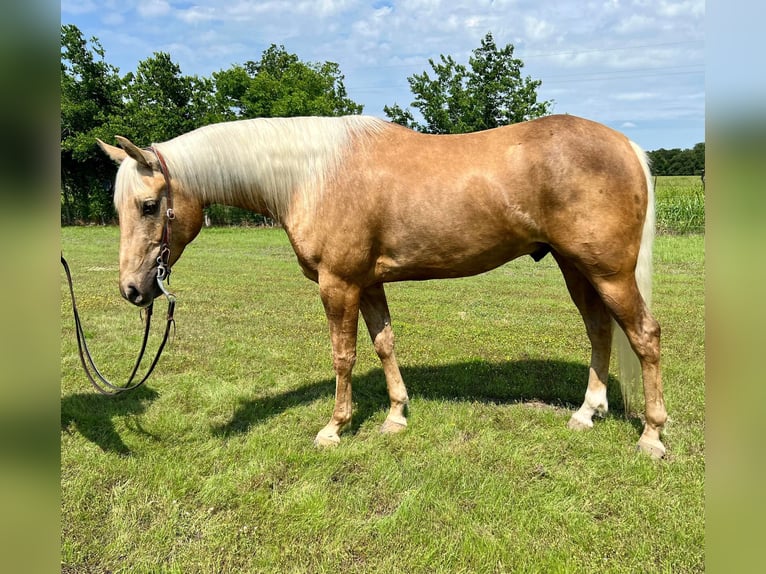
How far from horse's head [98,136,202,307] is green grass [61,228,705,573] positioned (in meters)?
1.23

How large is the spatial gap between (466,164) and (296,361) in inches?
127

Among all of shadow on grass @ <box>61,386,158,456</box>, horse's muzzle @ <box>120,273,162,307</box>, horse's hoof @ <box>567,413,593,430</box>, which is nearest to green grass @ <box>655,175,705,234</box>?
horse's hoof @ <box>567,413,593,430</box>

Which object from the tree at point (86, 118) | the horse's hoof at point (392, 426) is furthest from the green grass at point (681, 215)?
the tree at point (86, 118)

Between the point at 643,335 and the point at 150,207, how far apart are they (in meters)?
3.50

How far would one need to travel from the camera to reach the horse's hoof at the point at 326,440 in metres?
3.66

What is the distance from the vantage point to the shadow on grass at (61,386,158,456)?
3648mm

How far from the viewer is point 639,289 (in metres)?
3.49

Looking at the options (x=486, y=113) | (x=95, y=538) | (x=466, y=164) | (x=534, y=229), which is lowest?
(x=95, y=538)

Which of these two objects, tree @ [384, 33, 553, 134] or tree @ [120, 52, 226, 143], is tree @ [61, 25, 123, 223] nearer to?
tree @ [120, 52, 226, 143]

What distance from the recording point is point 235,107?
112 ft

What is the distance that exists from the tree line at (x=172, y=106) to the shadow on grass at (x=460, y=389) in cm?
2310

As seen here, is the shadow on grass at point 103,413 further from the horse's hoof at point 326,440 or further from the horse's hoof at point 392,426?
the horse's hoof at point 392,426
